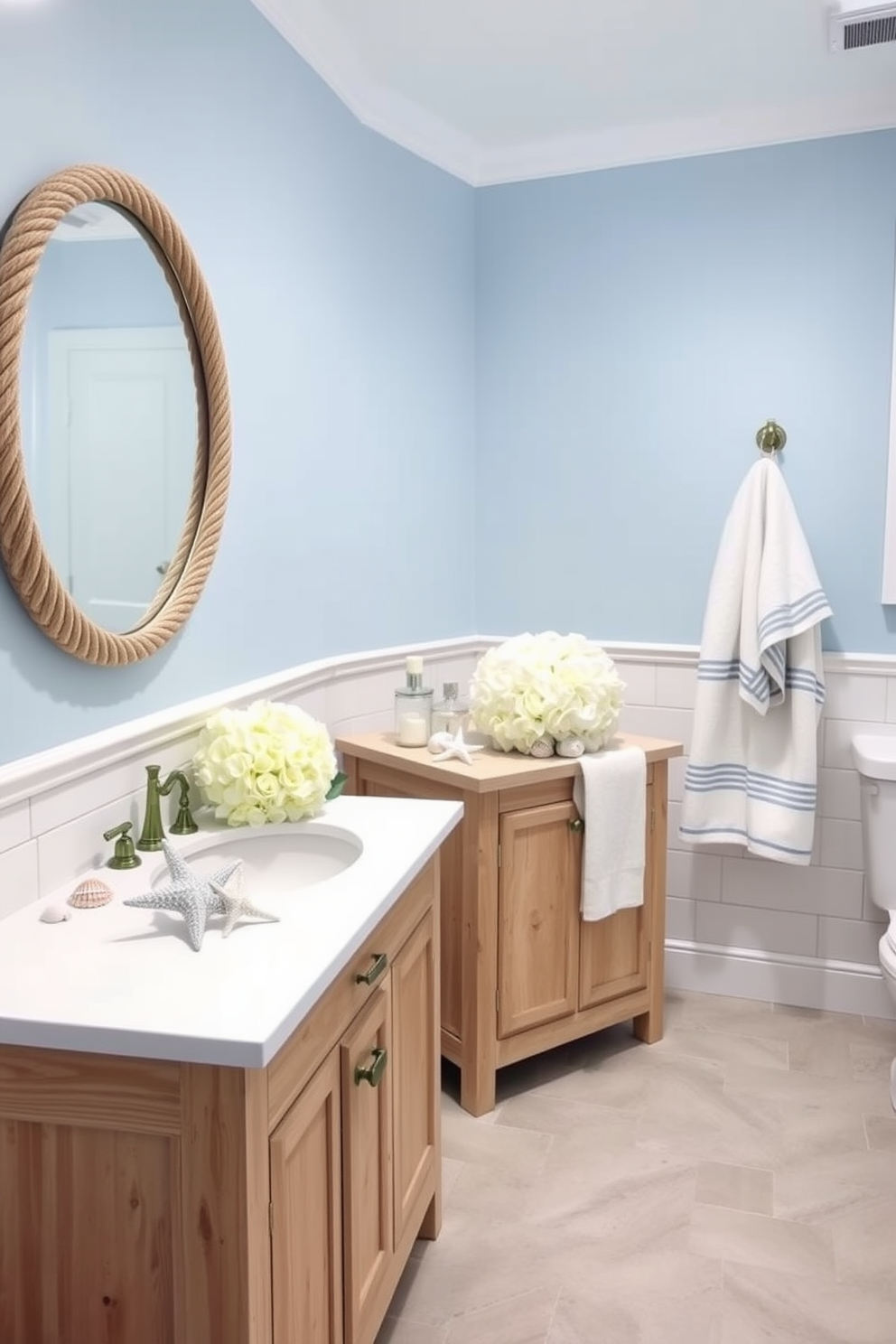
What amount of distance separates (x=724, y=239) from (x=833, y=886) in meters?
1.75

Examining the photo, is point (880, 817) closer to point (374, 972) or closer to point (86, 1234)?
point (374, 972)

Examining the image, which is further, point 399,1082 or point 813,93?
point 813,93

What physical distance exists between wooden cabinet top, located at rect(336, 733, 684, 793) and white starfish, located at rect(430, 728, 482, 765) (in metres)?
0.01

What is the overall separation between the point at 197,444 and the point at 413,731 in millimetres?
859

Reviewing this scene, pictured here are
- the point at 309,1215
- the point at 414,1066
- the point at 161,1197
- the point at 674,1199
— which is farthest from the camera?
the point at 674,1199

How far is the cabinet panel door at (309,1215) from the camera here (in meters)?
1.15

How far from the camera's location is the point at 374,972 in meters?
1.43

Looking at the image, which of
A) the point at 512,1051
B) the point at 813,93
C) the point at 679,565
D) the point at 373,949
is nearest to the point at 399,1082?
the point at 373,949

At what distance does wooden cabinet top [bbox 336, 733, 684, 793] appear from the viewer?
2211 mm

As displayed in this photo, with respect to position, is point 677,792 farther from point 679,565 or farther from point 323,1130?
point 323,1130

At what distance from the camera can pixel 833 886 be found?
2820 millimetres

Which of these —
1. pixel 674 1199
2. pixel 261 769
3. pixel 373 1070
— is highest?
pixel 261 769

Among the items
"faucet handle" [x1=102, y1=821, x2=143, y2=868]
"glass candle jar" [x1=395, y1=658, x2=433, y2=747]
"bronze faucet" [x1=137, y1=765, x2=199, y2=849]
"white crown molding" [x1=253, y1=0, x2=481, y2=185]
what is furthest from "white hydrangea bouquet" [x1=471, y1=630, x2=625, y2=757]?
"white crown molding" [x1=253, y1=0, x2=481, y2=185]

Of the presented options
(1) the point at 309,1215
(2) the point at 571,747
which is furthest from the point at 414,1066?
(2) the point at 571,747
